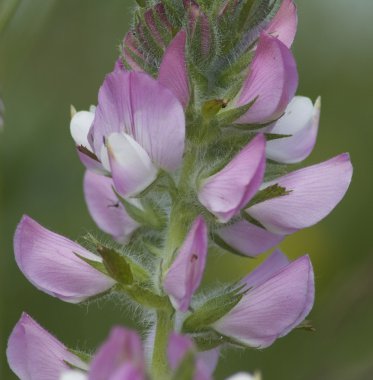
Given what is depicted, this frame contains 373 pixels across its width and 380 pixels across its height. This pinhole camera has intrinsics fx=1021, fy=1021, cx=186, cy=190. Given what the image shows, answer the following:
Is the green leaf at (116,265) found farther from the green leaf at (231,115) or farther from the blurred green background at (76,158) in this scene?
the blurred green background at (76,158)

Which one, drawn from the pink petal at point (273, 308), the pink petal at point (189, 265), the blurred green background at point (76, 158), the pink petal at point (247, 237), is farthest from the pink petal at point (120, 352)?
the blurred green background at point (76, 158)

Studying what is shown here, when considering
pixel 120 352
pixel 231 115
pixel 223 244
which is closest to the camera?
pixel 120 352

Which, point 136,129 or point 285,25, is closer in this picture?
point 136,129

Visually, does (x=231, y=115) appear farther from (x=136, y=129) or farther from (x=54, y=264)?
(x=54, y=264)

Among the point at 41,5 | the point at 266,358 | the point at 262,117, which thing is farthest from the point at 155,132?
the point at 266,358

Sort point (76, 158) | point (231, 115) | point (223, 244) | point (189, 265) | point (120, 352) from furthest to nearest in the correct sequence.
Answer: point (76, 158), point (223, 244), point (231, 115), point (189, 265), point (120, 352)

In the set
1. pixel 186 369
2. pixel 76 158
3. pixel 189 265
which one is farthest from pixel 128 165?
pixel 76 158

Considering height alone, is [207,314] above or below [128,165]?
below
